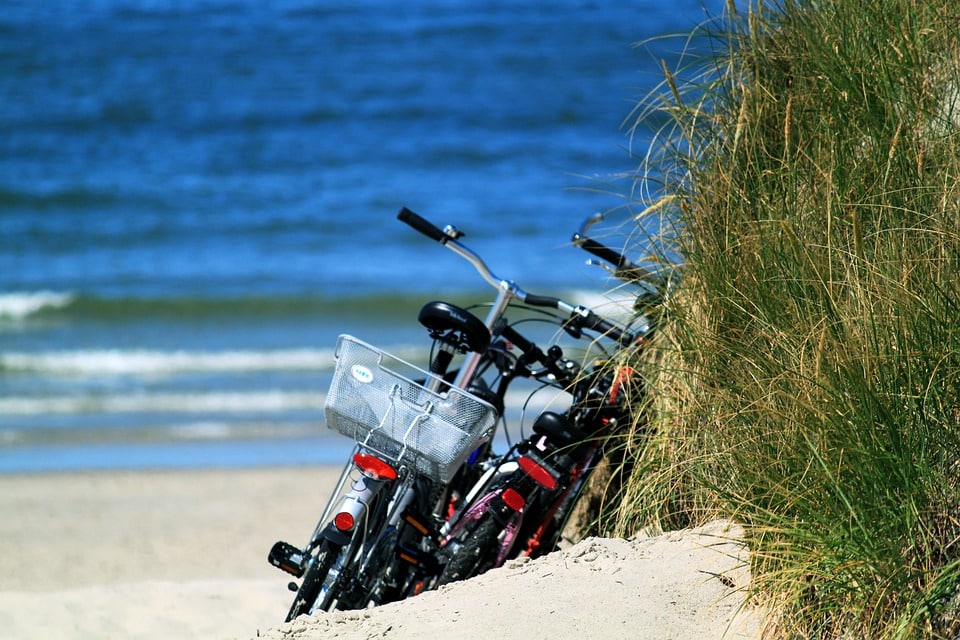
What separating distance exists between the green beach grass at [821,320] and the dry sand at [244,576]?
225 millimetres

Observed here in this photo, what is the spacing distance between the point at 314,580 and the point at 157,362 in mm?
6961

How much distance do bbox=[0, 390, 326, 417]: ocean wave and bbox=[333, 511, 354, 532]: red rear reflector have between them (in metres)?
5.27

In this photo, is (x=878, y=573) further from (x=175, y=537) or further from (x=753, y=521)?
(x=175, y=537)

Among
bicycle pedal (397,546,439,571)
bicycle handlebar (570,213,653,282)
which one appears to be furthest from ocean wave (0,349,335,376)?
bicycle pedal (397,546,439,571)

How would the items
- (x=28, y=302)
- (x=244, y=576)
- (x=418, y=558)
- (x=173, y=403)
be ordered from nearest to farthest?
(x=418, y=558) → (x=244, y=576) → (x=173, y=403) → (x=28, y=302)

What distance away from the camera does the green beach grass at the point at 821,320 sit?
231 cm

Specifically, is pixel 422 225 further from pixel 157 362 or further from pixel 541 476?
pixel 157 362

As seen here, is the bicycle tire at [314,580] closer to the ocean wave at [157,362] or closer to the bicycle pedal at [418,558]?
the bicycle pedal at [418,558]

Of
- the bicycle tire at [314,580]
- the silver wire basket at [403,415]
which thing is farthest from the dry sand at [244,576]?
the silver wire basket at [403,415]

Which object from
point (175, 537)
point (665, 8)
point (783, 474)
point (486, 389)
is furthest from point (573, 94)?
point (783, 474)

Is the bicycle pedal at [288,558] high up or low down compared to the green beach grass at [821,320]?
down

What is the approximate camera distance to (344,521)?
325cm

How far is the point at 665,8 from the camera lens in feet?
82.4

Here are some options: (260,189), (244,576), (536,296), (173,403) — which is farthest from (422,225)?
(260,189)
